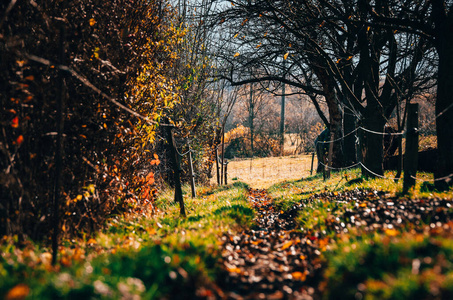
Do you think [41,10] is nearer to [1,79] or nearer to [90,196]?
[1,79]

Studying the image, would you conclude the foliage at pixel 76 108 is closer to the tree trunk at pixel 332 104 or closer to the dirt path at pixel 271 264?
the dirt path at pixel 271 264

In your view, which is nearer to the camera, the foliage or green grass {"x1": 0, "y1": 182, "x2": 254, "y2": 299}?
green grass {"x1": 0, "y1": 182, "x2": 254, "y2": 299}

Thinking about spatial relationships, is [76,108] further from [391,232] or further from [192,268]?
[391,232]

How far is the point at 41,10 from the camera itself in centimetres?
350

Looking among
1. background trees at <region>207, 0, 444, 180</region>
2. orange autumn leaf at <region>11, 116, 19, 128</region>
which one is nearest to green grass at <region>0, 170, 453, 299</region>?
orange autumn leaf at <region>11, 116, 19, 128</region>

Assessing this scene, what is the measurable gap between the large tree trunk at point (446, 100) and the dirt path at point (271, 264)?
320 centimetres

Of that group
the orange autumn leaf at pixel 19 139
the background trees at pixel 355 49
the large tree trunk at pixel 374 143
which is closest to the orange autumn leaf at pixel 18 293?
the orange autumn leaf at pixel 19 139

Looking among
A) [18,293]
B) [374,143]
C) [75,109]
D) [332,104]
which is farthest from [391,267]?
[332,104]

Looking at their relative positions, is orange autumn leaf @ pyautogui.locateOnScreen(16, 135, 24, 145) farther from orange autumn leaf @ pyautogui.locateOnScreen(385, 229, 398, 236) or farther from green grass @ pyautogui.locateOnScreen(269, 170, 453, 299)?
orange autumn leaf @ pyautogui.locateOnScreen(385, 229, 398, 236)

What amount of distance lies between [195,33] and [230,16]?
175 cm

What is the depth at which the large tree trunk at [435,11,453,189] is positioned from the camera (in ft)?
16.4

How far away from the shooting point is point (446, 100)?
5.07m

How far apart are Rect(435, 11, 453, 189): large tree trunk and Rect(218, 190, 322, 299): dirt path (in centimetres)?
320

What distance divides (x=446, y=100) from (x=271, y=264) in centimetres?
449
